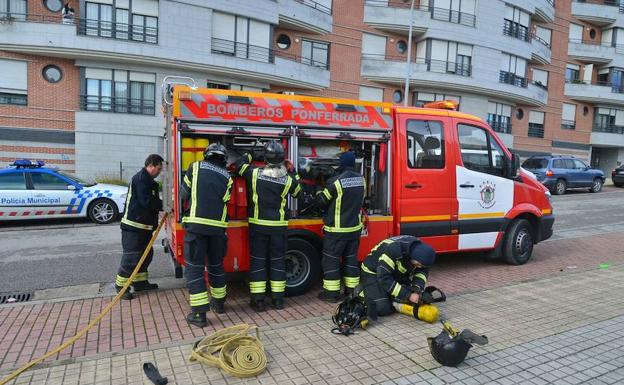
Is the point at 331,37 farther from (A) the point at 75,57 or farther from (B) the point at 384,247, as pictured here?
(B) the point at 384,247

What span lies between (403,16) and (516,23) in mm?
9400

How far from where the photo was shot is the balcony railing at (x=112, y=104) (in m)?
19.9

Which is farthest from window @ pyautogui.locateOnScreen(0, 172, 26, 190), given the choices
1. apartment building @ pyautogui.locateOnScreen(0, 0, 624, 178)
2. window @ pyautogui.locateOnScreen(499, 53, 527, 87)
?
window @ pyautogui.locateOnScreen(499, 53, 527, 87)

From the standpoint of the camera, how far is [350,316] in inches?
173

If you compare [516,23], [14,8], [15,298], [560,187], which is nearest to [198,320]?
[15,298]

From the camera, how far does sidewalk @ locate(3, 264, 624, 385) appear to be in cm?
351

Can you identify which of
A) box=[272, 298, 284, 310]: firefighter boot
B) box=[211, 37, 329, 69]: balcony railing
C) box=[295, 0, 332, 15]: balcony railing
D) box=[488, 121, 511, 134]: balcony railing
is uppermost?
box=[295, 0, 332, 15]: balcony railing

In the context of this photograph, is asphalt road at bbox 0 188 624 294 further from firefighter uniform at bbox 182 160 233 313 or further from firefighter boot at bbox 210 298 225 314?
firefighter uniform at bbox 182 160 233 313

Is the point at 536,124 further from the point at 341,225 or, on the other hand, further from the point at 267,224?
the point at 267,224

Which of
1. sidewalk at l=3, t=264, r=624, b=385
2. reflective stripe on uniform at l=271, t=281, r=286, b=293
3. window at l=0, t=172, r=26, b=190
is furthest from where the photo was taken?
window at l=0, t=172, r=26, b=190

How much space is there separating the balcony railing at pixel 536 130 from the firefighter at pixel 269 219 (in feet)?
113

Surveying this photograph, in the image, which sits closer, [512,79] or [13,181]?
[13,181]

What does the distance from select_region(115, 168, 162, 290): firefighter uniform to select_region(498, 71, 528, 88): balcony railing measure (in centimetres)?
2991

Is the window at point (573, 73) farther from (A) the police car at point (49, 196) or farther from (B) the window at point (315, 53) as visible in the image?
(A) the police car at point (49, 196)
